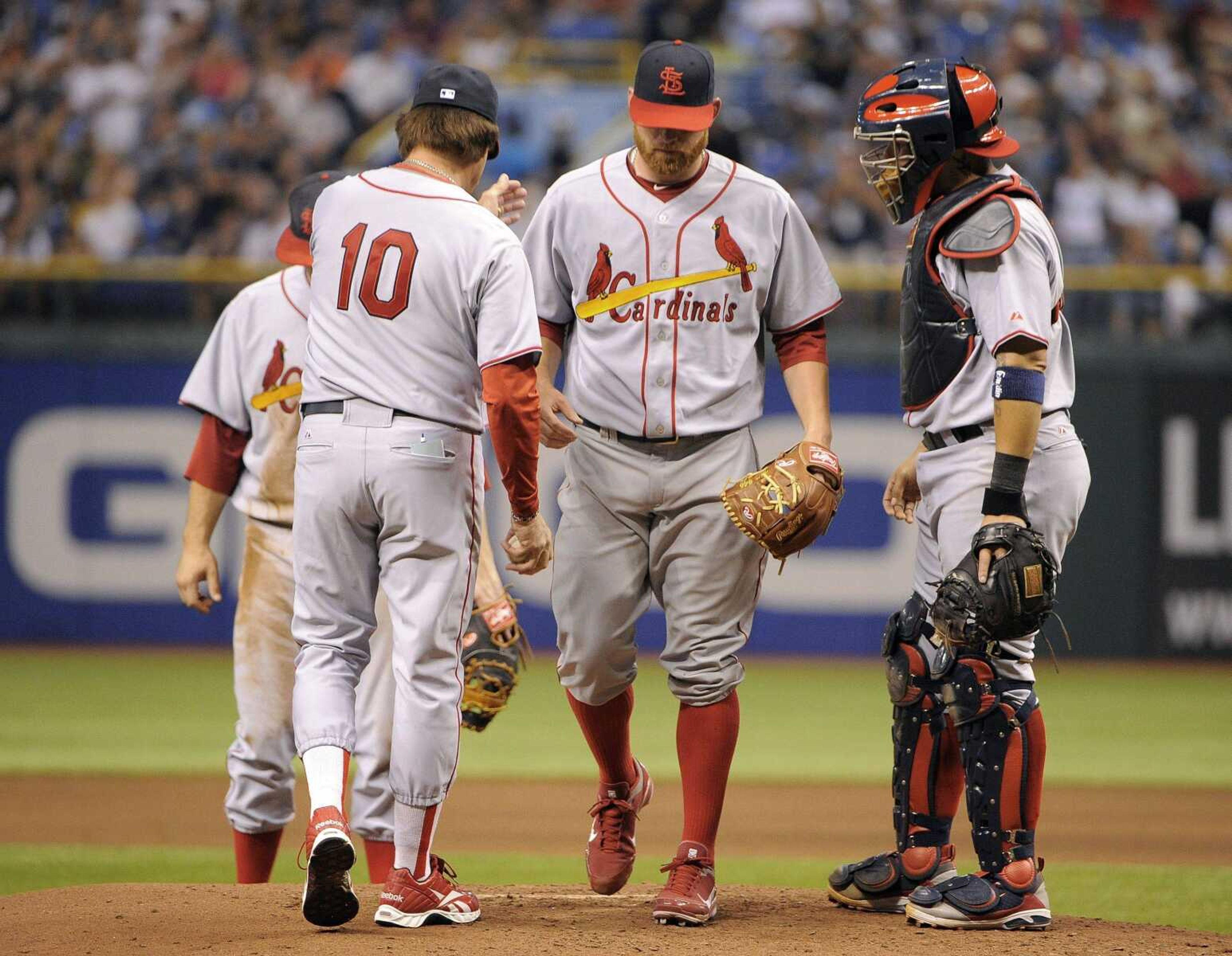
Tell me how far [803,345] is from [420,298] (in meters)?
1.22

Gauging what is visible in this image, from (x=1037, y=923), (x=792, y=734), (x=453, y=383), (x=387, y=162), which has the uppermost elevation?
(x=387, y=162)

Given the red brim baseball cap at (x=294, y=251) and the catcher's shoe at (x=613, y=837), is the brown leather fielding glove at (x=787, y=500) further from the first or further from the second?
the red brim baseball cap at (x=294, y=251)

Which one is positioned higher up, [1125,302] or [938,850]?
[1125,302]

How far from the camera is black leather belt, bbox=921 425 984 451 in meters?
4.26

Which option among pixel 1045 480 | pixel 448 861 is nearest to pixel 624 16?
pixel 448 861

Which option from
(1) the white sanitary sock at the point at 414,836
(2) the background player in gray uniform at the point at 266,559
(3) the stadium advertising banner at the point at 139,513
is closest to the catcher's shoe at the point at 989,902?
(1) the white sanitary sock at the point at 414,836

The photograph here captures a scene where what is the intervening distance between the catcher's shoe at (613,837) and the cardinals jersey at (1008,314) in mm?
1374

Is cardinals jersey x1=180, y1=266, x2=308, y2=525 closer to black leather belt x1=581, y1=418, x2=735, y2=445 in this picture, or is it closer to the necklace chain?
the necklace chain

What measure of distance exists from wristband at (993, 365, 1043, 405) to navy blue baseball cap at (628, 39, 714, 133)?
1.05 m

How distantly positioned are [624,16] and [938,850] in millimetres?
12854

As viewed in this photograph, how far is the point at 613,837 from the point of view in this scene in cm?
463

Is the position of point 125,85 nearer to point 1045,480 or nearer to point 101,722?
point 101,722

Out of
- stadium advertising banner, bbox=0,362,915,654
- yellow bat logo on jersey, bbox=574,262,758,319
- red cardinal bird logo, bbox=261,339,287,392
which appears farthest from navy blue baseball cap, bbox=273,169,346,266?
stadium advertising banner, bbox=0,362,915,654

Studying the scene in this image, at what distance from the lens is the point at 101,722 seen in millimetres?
9414
